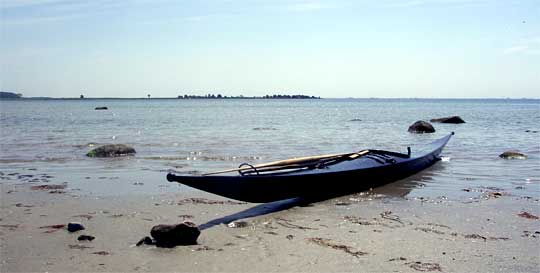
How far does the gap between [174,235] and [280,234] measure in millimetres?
1350

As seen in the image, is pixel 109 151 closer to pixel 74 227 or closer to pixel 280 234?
pixel 74 227

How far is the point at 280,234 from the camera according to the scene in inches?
254

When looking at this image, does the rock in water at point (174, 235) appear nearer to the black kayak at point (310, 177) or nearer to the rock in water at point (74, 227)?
the black kayak at point (310, 177)

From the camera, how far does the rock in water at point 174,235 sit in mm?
5746

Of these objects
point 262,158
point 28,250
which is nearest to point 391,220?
point 28,250

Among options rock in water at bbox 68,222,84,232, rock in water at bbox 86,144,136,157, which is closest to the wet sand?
rock in water at bbox 68,222,84,232

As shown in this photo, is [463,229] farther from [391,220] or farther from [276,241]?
[276,241]

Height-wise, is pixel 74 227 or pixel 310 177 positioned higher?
pixel 310 177

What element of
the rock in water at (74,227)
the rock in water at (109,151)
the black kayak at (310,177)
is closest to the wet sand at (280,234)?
the rock in water at (74,227)

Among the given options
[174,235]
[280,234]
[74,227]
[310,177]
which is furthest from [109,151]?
[174,235]

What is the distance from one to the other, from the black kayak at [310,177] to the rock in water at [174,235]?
83 cm

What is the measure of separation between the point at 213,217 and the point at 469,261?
3363 millimetres

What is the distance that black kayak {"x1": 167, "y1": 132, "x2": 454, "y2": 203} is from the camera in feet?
23.6

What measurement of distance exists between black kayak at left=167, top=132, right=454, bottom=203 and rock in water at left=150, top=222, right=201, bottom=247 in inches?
32.7
